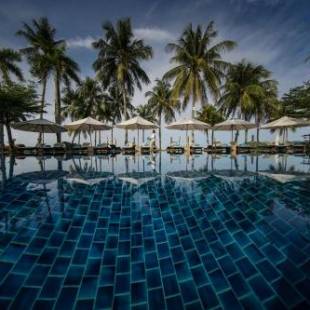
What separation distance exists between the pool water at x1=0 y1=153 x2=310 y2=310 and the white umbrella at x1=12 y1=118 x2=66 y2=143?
9649mm

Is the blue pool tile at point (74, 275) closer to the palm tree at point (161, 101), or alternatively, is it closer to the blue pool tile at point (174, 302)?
the blue pool tile at point (174, 302)

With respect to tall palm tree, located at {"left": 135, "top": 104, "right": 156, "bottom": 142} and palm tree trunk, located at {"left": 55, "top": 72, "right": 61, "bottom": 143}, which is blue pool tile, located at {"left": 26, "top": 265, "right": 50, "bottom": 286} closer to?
palm tree trunk, located at {"left": 55, "top": 72, "right": 61, "bottom": 143}

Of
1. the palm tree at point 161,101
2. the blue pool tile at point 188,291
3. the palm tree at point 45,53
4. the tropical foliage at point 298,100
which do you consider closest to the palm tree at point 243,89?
the tropical foliage at point 298,100

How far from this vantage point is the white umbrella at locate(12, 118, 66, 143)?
1396 centimetres

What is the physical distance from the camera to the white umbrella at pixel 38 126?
1396 centimetres

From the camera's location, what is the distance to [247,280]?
270 cm

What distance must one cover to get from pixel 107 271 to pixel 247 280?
2.04 m

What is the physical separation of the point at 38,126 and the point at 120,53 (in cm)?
1182

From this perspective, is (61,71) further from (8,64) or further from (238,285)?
(238,285)

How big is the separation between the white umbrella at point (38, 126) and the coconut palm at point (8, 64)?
6.19m

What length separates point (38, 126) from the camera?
15734mm

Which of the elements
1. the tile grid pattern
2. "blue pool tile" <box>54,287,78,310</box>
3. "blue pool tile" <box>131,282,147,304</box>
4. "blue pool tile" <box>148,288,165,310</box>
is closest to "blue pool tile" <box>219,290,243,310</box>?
the tile grid pattern

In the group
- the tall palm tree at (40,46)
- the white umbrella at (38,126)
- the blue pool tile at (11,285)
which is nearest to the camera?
the blue pool tile at (11,285)

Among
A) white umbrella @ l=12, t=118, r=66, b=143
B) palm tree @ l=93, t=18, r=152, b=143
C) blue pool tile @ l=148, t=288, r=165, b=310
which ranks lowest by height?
blue pool tile @ l=148, t=288, r=165, b=310
